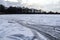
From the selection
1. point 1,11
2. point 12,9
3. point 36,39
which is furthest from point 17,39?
point 1,11

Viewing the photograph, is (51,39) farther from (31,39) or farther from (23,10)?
(23,10)

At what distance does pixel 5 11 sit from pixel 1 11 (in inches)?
114

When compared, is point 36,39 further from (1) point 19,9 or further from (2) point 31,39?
(1) point 19,9

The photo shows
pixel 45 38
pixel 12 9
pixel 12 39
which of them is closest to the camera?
pixel 12 39

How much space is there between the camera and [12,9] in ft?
209

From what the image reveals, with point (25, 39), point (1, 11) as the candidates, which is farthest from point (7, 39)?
point (1, 11)

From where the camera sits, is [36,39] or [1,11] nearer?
[36,39]

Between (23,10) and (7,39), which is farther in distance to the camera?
(23,10)

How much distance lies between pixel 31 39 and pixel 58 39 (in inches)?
46.3

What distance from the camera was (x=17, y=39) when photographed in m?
7.21

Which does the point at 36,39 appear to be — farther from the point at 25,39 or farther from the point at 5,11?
the point at 5,11

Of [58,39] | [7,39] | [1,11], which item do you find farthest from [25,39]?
[1,11]

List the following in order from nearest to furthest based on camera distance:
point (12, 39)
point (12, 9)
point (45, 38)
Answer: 1. point (12, 39)
2. point (45, 38)
3. point (12, 9)

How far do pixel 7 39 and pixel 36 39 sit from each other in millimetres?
1190
